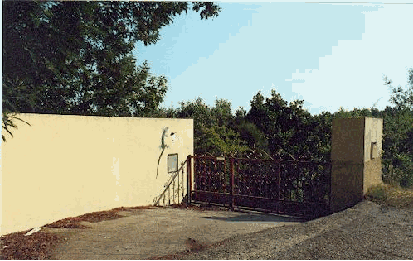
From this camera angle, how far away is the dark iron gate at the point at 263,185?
927 cm

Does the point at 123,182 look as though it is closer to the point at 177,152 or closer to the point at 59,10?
the point at 177,152

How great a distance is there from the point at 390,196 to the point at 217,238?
11.8 feet

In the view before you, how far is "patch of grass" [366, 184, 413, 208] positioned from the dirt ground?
0.23m

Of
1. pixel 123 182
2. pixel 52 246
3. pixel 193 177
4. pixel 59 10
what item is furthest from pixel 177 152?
pixel 52 246

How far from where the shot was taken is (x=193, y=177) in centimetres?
1117

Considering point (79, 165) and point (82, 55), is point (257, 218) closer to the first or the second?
point (79, 165)

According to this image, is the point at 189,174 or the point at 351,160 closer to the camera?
the point at 351,160

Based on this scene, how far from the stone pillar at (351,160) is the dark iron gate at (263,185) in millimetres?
348

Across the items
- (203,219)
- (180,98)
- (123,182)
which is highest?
(180,98)

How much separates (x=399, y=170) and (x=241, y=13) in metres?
6.95

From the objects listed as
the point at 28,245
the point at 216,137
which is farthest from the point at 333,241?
the point at 216,137

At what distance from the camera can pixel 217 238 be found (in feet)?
21.0

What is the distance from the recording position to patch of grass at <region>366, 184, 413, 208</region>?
7680 mm

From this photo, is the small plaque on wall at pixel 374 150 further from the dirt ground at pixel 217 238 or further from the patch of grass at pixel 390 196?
the dirt ground at pixel 217 238
